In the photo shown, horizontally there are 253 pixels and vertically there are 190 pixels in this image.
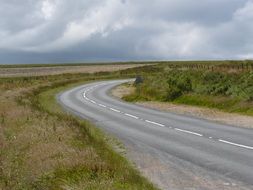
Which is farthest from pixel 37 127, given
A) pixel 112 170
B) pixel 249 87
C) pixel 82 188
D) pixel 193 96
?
pixel 193 96

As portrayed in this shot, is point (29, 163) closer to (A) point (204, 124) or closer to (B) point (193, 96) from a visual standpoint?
(A) point (204, 124)

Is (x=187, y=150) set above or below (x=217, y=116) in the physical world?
above

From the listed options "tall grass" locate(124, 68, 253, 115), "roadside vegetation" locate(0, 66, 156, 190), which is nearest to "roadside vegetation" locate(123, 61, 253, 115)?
"tall grass" locate(124, 68, 253, 115)

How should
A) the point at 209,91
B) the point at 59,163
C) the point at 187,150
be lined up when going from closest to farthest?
the point at 59,163, the point at 187,150, the point at 209,91

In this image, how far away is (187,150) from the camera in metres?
16.4

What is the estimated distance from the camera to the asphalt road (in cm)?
1199

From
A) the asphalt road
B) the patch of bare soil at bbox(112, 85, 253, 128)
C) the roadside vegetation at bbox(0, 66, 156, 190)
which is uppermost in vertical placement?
the roadside vegetation at bbox(0, 66, 156, 190)

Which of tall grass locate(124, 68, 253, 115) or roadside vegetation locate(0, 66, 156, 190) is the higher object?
roadside vegetation locate(0, 66, 156, 190)

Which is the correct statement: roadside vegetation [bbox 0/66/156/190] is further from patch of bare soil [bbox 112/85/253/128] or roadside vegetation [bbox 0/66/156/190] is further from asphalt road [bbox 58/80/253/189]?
patch of bare soil [bbox 112/85/253/128]

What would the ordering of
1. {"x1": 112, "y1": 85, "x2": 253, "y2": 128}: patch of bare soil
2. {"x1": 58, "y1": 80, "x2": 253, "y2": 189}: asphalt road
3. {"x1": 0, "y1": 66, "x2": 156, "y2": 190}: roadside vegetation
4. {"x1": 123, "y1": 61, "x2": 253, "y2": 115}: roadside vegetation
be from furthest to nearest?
1. {"x1": 123, "y1": 61, "x2": 253, "y2": 115}: roadside vegetation
2. {"x1": 112, "y1": 85, "x2": 253, "y2": 128}: patch of bare soil
3. {"x1": 58, "y1": 80, "x2": 253, "y2": 189}: asphalt road
4. {"x1": 0, "y1": 66, "x2": 156, "y2": 190}: roadside vegetation

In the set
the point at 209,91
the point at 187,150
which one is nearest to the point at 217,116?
the point at 209,91

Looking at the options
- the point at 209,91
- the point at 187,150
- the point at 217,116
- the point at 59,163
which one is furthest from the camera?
the point at 209,91

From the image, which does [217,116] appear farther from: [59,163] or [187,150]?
[59,163]

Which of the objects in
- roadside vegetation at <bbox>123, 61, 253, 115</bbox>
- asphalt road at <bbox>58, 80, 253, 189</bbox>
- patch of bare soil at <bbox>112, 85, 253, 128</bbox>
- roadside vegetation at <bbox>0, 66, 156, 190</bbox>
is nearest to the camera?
roadside vegetation at <bbox>0, 66, 156, 190</bbox>
